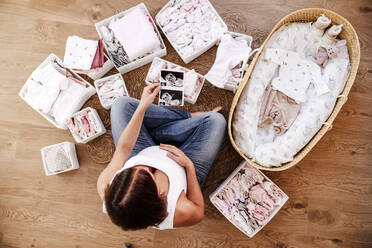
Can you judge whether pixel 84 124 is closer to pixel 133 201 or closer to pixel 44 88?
pixel 44 88

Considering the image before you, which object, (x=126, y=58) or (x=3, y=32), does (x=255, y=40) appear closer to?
(x=126, y=58)

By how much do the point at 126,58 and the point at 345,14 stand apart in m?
1.47

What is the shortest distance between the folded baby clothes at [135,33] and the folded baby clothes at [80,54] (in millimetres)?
166

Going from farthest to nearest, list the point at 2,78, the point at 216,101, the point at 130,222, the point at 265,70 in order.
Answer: the point at 2,78
the point at 216,101
the point at 265,70
the point at 130,222

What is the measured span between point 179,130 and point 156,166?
0.35m

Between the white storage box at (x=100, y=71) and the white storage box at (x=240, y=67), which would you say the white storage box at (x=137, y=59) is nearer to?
the white storage box at (x=100, y=71)

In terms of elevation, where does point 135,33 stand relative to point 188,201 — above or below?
above

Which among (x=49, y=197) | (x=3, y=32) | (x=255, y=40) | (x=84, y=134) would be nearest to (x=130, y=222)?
(x=84, y=134)

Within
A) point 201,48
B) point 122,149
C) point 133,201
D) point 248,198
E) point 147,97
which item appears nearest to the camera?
point 133,201

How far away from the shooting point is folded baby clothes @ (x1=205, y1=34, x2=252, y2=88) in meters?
1.51

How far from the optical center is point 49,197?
64.9 inches

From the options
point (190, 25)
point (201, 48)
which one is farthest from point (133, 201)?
point (190, 25)

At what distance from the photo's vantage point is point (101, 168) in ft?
5.39

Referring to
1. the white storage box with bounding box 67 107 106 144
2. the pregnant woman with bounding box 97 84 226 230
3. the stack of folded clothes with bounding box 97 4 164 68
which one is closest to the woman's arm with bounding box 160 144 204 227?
the pregnant woman with bounding box 97 84 226 230
